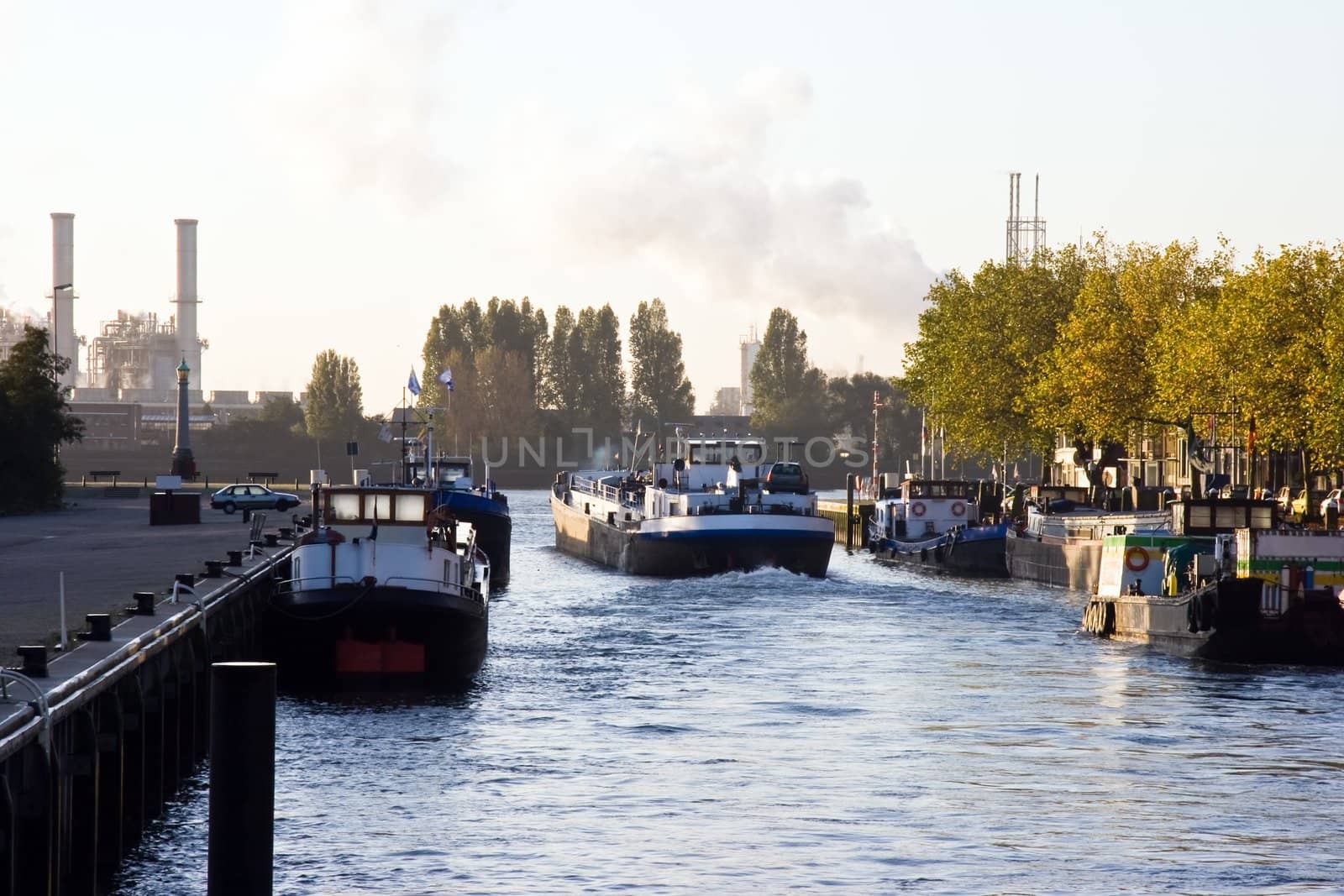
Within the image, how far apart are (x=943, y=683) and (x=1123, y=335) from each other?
208 feet

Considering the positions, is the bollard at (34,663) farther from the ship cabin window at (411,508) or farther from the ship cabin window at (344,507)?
the ship cabin window at (411,508)

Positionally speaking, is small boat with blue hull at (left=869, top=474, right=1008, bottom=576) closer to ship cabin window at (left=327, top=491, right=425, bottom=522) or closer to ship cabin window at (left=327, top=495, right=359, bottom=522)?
ship cabin window at (left=327, top=491, right=425, bottom=522)

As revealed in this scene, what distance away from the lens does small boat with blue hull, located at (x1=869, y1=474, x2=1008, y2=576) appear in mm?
94062

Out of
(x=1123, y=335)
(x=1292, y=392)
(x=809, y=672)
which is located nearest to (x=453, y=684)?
(x=809, y=672)

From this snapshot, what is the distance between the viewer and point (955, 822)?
27.7m

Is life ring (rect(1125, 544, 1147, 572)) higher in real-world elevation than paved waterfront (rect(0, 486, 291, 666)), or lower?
higher

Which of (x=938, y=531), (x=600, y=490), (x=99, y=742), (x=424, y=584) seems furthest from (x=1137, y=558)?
(x=938, y=531)

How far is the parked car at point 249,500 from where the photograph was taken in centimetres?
10869

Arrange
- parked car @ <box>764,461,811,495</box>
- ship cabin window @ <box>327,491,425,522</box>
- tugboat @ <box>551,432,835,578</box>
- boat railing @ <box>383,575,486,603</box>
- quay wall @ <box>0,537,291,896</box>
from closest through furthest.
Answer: quay wall @ <box>0,537,291,896</box>
boat railing @ <box>383,575,486,603</box>
ship cabin window @ <box>327,491,425,522</box>
tugboat @ <box>551,432,835,578</box>
parked car @ <box>764,461,811,495</box>

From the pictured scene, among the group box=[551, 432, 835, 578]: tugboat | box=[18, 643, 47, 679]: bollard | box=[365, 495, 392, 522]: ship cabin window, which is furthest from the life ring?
box=[18, 643, 47, 679]: bollard

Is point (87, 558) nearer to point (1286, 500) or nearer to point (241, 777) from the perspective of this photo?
point (241, 777)

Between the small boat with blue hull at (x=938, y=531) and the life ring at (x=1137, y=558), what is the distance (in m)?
35.6

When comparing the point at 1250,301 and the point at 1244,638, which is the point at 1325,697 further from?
the point at 1250,301

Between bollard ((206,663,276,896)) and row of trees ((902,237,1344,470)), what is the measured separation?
6613 centimetres
